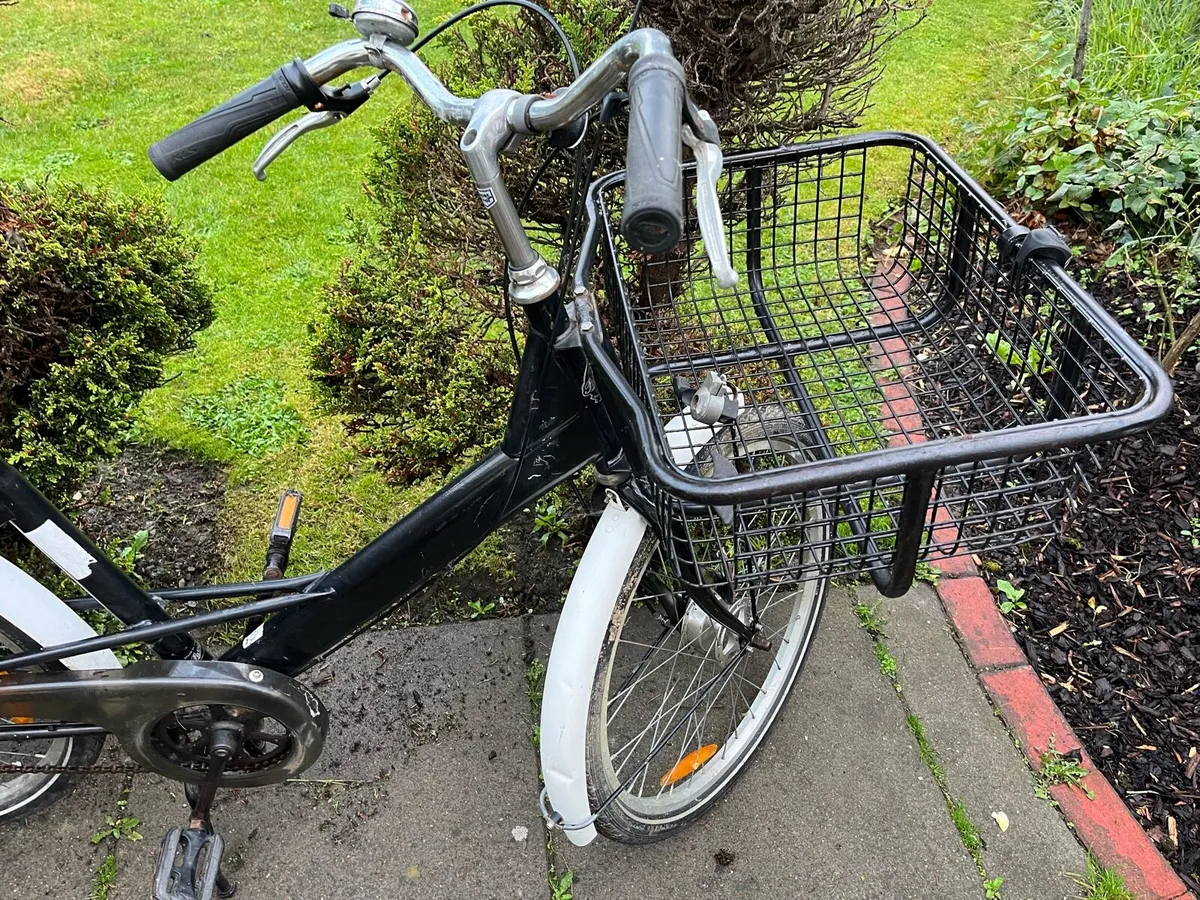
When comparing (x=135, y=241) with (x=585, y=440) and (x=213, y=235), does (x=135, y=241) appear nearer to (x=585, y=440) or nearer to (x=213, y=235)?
(x=585, y=440)

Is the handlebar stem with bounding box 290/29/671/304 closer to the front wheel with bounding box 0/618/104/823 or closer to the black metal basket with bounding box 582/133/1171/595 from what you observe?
the black metal basket with bounding box 582/133/1171/595

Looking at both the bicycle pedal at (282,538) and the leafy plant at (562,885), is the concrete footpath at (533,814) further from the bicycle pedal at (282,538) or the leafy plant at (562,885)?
the bicycle pedal at (282,538)

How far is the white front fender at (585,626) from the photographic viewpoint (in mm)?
1554

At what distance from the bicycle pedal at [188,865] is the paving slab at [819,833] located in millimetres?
772

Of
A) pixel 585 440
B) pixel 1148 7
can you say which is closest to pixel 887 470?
pixel 585 440

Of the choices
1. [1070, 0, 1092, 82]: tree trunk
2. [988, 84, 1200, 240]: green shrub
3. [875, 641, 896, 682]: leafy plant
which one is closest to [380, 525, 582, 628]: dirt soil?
[875, 641, 896, 682]: leafy plant

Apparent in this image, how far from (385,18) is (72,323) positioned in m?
1.47

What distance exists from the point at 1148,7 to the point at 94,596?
5.88 meters

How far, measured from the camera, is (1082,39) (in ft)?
13.5

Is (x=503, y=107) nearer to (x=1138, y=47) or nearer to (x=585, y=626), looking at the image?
(x=585, y=626)

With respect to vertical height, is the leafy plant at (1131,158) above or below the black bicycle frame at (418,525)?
below

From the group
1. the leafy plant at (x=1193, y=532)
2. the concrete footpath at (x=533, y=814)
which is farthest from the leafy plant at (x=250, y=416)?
the leafy plant at (x=1193, y=532)

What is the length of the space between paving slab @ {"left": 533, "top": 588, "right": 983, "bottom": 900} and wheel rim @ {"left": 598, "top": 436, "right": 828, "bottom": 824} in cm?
12

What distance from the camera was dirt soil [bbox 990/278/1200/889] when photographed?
2.14 metres
